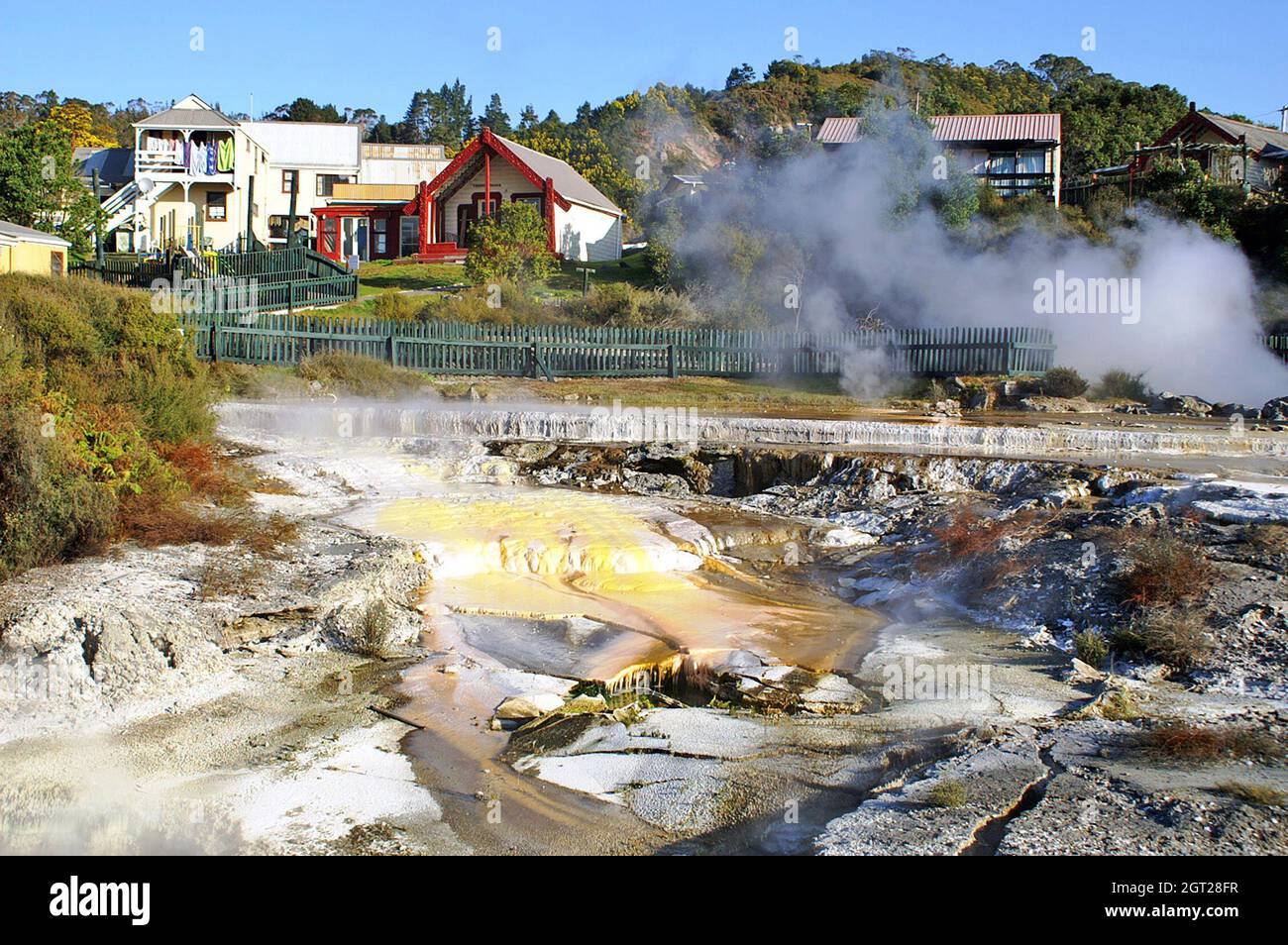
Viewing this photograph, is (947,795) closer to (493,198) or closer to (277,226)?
(493,198)

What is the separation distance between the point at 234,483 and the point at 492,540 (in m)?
2.82

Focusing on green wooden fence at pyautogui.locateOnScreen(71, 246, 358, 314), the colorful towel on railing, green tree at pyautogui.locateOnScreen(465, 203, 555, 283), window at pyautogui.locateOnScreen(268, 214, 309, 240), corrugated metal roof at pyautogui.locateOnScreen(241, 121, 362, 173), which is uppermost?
corrugated metal roof at pyautogui.locateOnScreen(241, 121, 362, 173)

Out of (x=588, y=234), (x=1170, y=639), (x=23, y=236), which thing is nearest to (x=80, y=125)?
(x=588, y=234)

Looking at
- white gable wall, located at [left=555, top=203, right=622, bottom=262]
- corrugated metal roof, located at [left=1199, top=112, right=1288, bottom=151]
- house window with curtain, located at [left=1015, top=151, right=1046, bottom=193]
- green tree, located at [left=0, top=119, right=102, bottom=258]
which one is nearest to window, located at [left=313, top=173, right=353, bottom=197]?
white gable wall, located at [left=555, top=203, right=622, bottom=262]

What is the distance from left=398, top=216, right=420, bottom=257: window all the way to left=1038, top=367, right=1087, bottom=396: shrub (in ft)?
84.4

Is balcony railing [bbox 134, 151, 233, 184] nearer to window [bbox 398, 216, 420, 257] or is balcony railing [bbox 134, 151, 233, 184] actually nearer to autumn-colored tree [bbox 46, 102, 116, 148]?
window [bbox 398, 216, 420, 257]

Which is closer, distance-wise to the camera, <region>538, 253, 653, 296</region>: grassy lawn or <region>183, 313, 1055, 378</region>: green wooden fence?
<region>183, 313, 1055, 378</region>: green wooden fence

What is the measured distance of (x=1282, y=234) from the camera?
96.5 ft

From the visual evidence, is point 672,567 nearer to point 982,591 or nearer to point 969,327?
point 982,591

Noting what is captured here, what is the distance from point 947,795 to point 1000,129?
36.9 m

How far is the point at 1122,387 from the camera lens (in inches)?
867

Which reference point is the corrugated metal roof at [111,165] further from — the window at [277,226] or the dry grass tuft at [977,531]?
the dry grass tuft at [977,531]

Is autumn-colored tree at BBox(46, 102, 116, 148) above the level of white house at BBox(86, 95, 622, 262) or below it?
above

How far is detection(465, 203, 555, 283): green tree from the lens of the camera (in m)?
30.2
